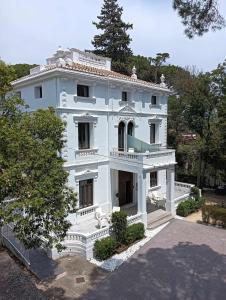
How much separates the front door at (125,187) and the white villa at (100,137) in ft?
0.23

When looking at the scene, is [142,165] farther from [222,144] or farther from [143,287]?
[222,144]

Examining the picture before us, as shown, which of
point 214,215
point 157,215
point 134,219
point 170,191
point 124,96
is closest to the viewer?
point 134,219

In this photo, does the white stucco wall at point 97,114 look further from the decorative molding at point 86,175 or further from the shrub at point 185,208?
the shrub at point 185,208

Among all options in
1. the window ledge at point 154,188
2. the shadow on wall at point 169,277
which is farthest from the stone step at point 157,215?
the shadow on wall at point 169,277

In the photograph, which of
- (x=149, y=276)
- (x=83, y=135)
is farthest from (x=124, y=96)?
(x=149, y=276)

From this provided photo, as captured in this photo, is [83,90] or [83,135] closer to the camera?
[83,90]

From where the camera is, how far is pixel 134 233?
18.0 metres

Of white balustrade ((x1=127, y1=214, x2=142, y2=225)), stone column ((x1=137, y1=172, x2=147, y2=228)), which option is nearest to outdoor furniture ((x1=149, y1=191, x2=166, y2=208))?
stone column ((x1=137, y1=172, x2=147, y2=228))

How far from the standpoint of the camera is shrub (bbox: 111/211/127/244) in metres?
17.3

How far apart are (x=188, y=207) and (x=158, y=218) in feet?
11.5

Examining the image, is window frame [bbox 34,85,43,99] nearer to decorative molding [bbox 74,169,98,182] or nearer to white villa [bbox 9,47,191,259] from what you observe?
white villa [bbox 9,47,191,259]

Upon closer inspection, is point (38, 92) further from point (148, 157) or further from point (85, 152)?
point (148, 157)

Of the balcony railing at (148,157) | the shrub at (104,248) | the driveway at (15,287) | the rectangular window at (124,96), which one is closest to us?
the driveway at (15,287)

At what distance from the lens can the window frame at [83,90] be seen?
20091 mm
